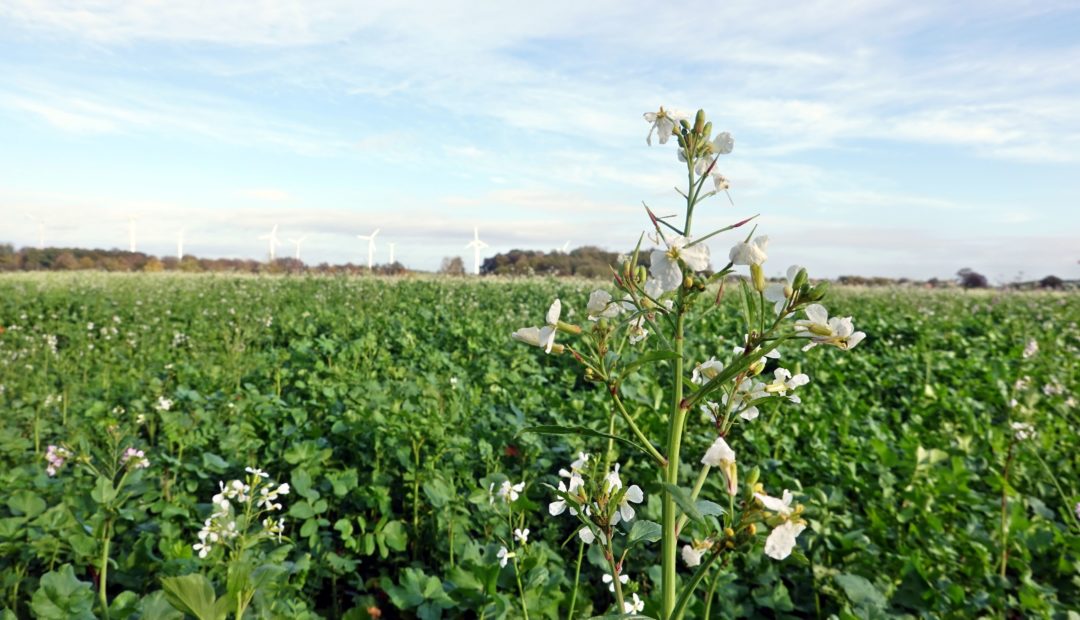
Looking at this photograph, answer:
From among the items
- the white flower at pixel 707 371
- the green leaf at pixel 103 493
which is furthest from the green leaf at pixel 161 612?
the white flower at pixel 707 371

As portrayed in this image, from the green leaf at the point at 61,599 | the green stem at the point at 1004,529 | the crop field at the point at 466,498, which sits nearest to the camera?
the green leaf at the point at 61,599

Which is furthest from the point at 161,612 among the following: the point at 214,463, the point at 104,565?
the point at 214,463

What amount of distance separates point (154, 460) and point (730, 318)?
911 cm

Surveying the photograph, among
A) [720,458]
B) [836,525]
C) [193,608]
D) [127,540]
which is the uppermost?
[720,458]

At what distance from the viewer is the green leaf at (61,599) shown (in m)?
1.89

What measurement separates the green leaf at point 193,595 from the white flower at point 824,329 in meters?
1.28

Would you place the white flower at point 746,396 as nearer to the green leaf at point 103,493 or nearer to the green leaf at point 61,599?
the green leaf at point 61,599

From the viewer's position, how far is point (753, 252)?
1.14 meters

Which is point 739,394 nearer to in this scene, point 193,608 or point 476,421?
point 193,608

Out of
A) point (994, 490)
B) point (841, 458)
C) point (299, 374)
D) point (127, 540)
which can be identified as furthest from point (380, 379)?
point (994, 490)

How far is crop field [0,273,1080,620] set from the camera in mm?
2311

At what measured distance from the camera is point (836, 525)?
2848 mm

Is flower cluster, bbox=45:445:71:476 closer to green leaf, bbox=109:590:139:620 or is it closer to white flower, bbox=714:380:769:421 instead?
green leaf, bbox=109:590:139:620

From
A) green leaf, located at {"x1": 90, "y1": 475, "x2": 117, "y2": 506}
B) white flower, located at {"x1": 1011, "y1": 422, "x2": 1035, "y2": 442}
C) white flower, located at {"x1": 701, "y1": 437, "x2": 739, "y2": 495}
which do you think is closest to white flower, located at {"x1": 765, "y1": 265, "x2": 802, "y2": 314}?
white flower, located at {"x1": 701, "y1": 437, "x2": 739, "y2": 495}
